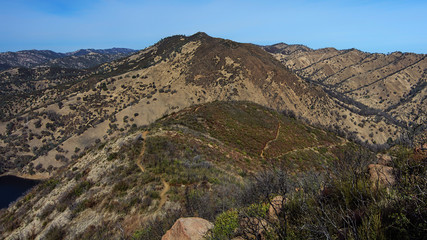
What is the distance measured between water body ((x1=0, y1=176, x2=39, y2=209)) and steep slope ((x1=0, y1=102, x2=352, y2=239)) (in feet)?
93.4

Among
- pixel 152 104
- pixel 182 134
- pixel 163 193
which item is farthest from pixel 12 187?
pixel 163 193

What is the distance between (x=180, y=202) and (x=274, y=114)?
3083 cm

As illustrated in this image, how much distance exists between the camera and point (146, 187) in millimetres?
13383

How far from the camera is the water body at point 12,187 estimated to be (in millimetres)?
39606

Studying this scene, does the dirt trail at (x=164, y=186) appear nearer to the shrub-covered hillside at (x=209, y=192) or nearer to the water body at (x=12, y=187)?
the shrub-covered hillside at (x=209, y=192)

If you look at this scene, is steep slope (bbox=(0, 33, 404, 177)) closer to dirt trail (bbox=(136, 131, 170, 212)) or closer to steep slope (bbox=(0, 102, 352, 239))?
steep slope (bbox=(0, 102, 352, 239))

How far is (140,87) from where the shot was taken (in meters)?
69.0

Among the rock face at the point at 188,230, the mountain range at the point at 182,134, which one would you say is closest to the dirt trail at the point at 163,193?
the mountain range at the point at 182,134

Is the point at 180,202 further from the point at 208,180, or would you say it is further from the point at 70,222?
the point at 70,222

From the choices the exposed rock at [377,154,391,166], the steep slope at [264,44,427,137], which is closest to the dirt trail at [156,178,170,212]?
the exposed rock at [377,154,391,166]

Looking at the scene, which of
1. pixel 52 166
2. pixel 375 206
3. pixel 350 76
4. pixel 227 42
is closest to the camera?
pixel 375 206

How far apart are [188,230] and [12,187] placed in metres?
54.1

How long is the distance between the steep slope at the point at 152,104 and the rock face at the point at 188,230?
4798 centimetres

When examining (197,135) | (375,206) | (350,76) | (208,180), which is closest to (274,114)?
(197,135)
